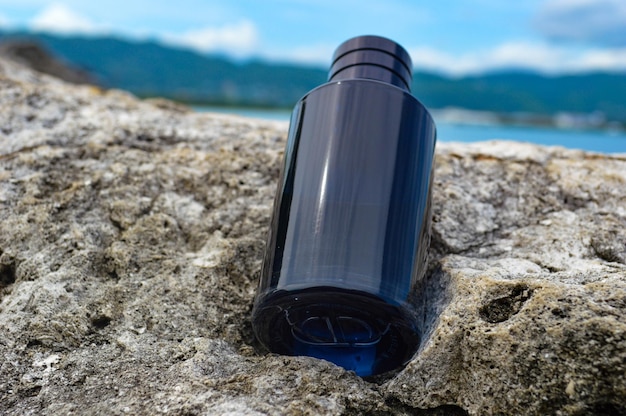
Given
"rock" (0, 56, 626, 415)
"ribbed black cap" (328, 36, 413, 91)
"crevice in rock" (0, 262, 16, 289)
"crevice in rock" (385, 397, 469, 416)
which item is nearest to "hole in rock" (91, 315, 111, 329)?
"rock" (0, 56, 626, 415)

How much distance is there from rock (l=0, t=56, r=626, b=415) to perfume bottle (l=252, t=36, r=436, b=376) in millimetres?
80

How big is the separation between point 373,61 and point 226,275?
0.64 m

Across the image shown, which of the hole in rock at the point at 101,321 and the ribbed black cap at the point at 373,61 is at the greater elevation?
the ribbed black cap at the point at 373,61

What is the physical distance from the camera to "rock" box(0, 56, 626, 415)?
1.00m

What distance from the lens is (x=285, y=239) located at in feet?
3.82

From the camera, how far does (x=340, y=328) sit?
1149 millimetres

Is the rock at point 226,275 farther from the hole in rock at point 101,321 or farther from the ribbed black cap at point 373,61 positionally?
the ribbed black cap at point 373,61

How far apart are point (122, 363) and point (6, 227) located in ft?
1.87

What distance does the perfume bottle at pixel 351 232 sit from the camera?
108 centimetres

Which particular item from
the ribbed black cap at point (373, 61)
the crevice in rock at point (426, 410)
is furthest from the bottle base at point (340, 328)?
the ribbed black cap at point (373, 61)

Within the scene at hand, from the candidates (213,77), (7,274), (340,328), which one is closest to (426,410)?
(340,328)

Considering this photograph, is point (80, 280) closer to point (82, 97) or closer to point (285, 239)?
point (285, 239)

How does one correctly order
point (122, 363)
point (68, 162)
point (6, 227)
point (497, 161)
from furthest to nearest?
point (497, 161) < point (68, 162) < point (6, 227) < point (122, 363)

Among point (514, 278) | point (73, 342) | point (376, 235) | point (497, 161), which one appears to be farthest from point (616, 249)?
point (73, 342)
